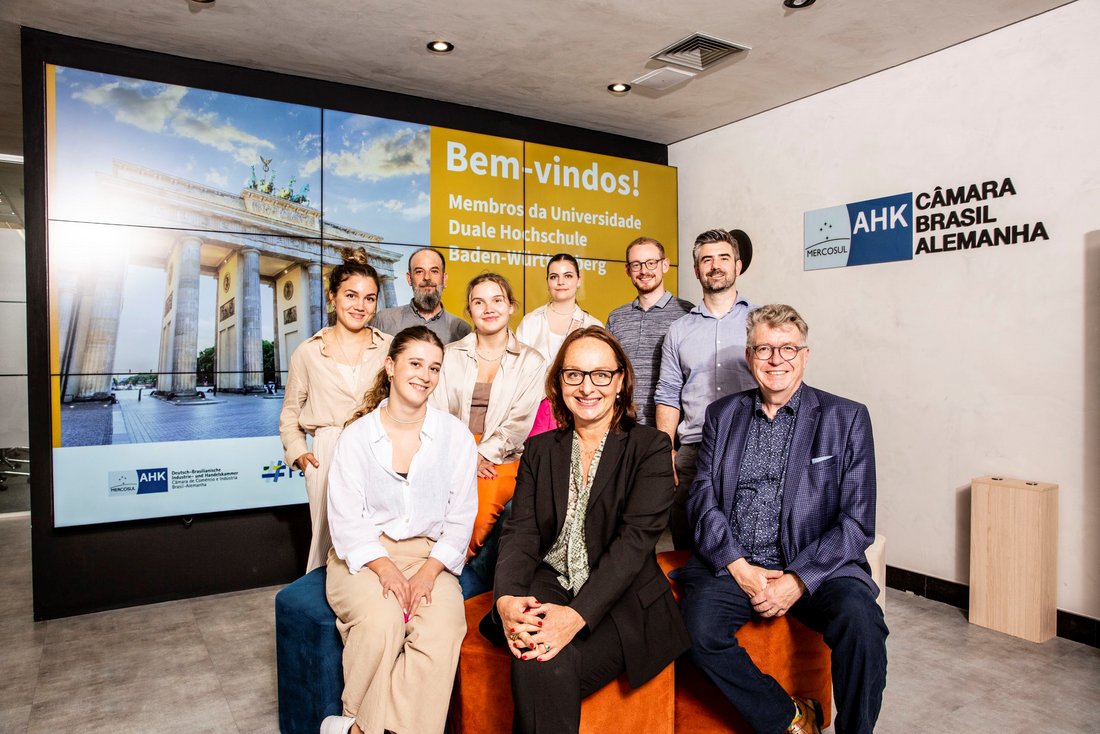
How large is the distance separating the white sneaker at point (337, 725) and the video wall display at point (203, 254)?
2.70 meters

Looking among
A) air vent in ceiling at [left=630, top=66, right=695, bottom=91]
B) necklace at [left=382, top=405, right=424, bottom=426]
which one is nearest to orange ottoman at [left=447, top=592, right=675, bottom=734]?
necklace at [left=382, top=405, right=424, bottom=426]

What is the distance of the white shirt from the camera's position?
2.65m

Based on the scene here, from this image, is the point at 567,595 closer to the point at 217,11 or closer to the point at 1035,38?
the point at 217,11

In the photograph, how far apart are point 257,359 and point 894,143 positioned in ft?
14.7

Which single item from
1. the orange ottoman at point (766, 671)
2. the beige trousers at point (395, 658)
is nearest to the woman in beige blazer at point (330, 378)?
the beige trousers at point (395, 658)

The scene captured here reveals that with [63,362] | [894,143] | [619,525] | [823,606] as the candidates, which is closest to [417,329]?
[619,525]

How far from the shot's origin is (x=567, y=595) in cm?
238

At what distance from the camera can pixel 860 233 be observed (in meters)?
5.06

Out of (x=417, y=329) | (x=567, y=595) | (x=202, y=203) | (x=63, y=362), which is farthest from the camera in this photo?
(x=202, y=203)

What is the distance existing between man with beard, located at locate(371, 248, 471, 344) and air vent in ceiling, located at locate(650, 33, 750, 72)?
77.1 inches

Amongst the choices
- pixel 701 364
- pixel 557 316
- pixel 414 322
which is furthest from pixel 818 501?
pixel 414 322

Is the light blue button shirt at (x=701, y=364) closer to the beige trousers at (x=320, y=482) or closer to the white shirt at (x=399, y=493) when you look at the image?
the white shirt at (x=399, y=493)

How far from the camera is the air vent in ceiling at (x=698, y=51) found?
14.4 feet

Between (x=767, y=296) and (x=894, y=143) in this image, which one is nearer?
(x=894, y=143)
